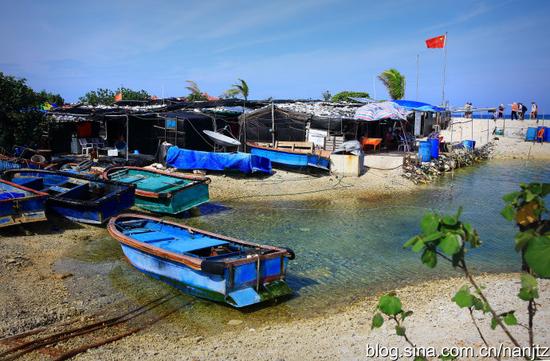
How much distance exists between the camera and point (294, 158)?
22.4m

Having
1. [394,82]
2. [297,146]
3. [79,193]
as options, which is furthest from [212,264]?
[394,82]

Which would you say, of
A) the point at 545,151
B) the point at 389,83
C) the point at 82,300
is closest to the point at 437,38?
the point at 389,83

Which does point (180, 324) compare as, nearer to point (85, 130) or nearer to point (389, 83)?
point (85, 130)

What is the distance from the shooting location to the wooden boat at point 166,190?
1456 cm

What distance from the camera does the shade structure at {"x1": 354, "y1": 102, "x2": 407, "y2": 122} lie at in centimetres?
2272

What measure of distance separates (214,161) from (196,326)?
13511mm

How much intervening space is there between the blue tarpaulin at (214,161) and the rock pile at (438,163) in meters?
8.04

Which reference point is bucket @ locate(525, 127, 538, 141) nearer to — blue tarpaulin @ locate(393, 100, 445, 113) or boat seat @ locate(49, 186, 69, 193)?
blue tarpaulin @ locate(393, 100, 445, 113)

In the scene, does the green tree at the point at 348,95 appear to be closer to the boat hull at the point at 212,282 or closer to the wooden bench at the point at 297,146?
the wooden bench at the point at 297,146

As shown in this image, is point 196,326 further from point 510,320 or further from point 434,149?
point 434,149

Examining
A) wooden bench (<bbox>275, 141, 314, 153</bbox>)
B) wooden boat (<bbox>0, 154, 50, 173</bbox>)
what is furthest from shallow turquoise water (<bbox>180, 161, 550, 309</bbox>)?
wooden boat (<bbox>0, 154, 50, 173</bbox>)

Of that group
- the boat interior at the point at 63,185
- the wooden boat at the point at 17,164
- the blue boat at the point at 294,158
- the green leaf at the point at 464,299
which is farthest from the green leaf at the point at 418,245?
the wooden boat at the point at 17,164

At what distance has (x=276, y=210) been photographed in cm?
1645

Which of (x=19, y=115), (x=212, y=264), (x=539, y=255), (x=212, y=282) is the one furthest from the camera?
(x=19, y=115)
